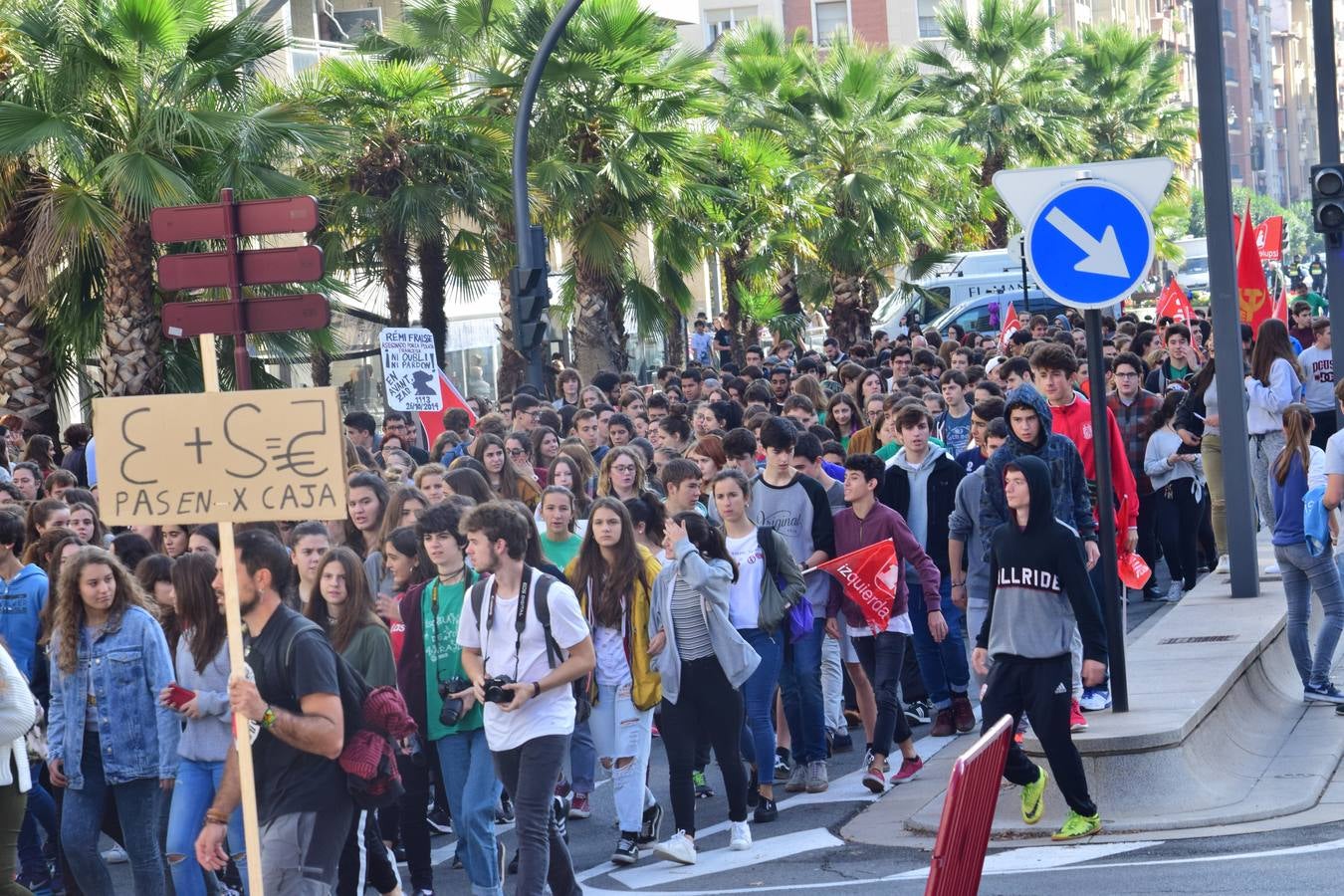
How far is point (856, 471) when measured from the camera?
1015 centimetres

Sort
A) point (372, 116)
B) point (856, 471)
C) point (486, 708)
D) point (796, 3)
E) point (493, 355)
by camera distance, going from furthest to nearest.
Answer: point (796, 3), point (493, 355), point (372, 116), point (856, 471), point (486, 708)

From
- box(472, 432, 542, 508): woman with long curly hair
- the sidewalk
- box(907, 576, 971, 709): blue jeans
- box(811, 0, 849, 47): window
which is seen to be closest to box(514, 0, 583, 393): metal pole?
box(472, 432, 542, 508): woman with long curly hair

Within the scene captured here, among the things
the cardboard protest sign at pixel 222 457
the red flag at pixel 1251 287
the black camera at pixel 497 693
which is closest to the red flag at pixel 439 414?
the red flag at pixel 1251 287

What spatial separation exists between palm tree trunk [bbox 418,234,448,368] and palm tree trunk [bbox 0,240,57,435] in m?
5.82

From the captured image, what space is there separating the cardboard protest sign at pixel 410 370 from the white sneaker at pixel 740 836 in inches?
326

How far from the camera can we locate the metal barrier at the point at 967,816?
413 cm

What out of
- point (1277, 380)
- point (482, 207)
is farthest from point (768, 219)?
point (1277, 380)

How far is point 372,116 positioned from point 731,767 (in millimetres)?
15173

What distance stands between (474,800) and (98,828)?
146 centimetres

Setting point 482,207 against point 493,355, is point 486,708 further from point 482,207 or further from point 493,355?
point 493,355

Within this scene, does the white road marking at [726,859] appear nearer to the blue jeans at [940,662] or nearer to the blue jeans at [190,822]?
the blue jeans at [190,822]

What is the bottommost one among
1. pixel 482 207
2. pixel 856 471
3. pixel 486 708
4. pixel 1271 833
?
pixel 1271 833

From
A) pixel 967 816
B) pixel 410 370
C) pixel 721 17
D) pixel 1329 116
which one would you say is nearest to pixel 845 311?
pixel 1329 116

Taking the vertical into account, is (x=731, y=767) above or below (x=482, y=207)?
below
